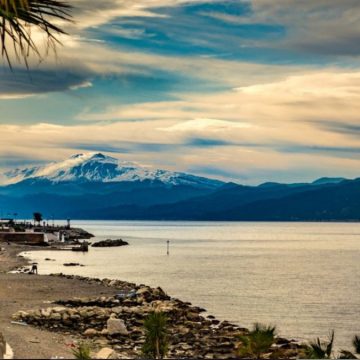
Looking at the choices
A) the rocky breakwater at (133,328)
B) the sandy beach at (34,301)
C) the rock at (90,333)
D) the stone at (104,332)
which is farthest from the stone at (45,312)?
the stone at (104,332)

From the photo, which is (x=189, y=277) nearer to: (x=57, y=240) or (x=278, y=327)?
(x=278, y=327)

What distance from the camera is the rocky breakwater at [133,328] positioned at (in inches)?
1211

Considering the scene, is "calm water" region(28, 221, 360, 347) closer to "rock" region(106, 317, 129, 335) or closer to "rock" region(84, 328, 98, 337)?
"rock" region(106, 317, 129, 335)

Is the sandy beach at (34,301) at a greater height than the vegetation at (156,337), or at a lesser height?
lesser

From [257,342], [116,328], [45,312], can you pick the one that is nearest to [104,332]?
[116,328]

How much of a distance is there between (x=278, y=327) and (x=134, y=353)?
63.1 ft

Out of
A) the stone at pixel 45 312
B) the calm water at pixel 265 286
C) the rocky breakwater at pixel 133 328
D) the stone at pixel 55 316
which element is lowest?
the calm water at pixel 265 286

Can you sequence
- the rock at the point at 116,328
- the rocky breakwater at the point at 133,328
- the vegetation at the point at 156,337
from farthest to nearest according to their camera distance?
1. the rock at the point at 116,328
2. the rocky breakwater at the point at 133,328
3. the vegetation at the point at 156,337

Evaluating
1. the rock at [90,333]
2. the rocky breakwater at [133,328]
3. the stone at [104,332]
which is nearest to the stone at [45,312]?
the rocky breakwater at [133,328]

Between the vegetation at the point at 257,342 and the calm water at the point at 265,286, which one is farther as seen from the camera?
the calm water at the point at 265,286

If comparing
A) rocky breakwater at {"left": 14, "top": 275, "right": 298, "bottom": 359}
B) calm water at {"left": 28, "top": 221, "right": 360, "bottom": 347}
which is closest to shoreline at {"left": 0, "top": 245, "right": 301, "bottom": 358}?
rocky breakwater at {"left": 14, "top": 275, "right": 298, "bottom": 359}

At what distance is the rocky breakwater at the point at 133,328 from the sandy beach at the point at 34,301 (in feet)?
5.51

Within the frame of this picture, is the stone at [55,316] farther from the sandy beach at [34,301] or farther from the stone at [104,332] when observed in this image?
the stone at [104,332]

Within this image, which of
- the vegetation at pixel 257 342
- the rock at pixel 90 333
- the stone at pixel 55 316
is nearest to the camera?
the vegetation at pixel 257 342
